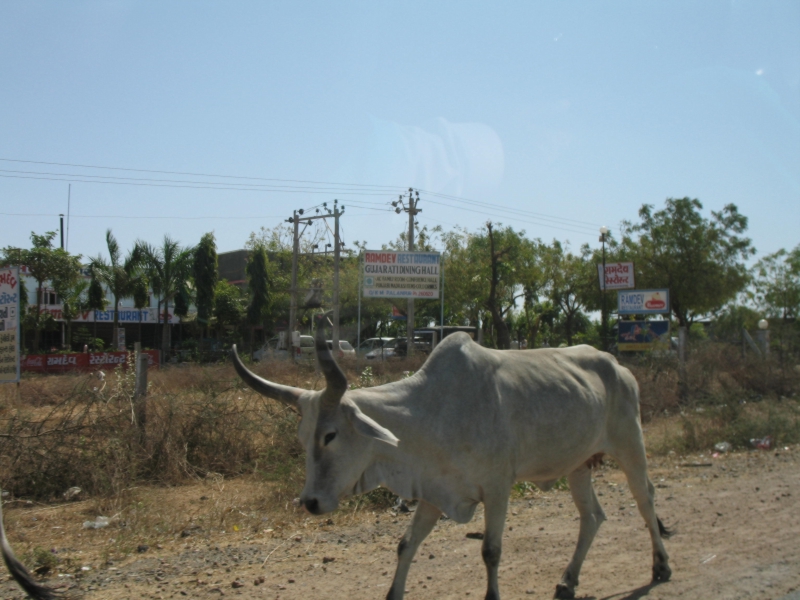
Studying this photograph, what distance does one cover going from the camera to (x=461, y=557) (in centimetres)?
619

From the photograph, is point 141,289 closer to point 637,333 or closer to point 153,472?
point 637,333

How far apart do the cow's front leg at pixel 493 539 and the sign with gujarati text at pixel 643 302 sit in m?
21.8

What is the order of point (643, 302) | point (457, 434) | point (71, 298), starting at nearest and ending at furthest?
point (457, 434) < point (643, 302) < point (71, 298)

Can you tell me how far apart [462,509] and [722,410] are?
980 cm

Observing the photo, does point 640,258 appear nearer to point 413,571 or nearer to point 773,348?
point 773,348

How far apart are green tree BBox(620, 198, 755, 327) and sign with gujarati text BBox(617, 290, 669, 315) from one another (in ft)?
35.2

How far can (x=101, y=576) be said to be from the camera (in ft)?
18.6

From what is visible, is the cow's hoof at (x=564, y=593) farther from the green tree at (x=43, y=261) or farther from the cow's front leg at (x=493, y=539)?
the green tree at (x=43, y=261)

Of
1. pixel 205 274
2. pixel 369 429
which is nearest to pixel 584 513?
pixel 369 429

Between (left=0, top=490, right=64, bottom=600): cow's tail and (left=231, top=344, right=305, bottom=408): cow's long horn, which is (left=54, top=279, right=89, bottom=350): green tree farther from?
(left=0, top=490, right=64, bottom=600): cow's tail

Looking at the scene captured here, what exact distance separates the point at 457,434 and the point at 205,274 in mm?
36441

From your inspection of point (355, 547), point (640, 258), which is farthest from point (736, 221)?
point (355, 547)

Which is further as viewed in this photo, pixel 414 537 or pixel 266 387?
pixel 414 537

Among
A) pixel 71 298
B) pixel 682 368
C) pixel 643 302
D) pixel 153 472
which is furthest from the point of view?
pixel 71 298
